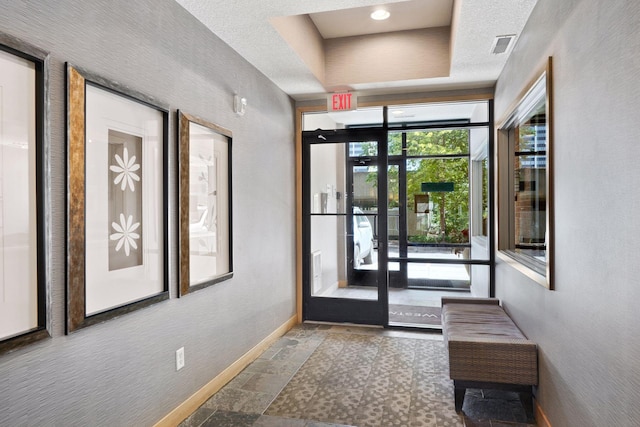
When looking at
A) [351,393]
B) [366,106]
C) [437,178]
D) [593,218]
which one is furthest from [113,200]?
[437,178]

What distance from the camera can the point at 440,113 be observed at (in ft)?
14.4

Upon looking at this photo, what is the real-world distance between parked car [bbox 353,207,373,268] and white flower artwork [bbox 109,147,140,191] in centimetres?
276

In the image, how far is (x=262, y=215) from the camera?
3801mm

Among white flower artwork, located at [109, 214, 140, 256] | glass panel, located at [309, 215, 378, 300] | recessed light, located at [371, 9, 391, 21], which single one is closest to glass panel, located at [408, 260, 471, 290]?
glass panel, located at [309, 215, 378, 300]

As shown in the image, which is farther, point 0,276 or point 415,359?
point 415,359

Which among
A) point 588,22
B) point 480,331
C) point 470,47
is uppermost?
point 470,47

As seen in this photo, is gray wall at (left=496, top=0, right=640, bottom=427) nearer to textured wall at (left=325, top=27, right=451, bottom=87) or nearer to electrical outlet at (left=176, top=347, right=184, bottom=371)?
textured wall at (left=325, top=27, right=451, bottom=87)

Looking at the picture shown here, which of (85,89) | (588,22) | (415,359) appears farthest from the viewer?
(415,359)

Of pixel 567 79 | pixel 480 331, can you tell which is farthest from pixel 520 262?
pixel 567 79

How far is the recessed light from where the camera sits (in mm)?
3471

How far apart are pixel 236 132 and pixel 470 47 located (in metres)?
1.98

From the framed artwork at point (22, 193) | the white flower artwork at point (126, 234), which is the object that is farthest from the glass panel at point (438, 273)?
the framed artwork at point (22, 193)

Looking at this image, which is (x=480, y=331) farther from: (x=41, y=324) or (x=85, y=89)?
(x=85, y=89)

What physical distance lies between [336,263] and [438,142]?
5.76 feet
